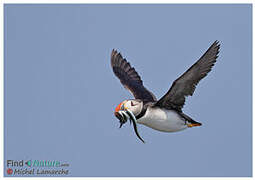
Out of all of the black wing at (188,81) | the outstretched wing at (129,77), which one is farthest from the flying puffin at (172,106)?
the outstretched wing at (129,77)

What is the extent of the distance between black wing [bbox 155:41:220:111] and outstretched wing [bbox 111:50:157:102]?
3.56ft

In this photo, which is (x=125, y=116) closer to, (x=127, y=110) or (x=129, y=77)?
(x=127, y=110)

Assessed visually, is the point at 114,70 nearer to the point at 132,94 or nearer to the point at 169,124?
the point at 132,94

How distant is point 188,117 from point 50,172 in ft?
12.4

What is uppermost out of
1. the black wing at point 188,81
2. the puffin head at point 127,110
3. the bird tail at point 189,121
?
the black wing at point 188,81

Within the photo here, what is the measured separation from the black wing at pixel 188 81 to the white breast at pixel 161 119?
0.14 metres

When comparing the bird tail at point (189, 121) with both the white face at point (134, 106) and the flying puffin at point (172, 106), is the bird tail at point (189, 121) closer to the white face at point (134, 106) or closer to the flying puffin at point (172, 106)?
the flying puffin at point (172, 106)

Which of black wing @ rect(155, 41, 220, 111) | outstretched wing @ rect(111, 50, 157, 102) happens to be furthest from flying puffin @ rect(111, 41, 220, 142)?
outstretched wing @ rect(111, 50, 157, 102)

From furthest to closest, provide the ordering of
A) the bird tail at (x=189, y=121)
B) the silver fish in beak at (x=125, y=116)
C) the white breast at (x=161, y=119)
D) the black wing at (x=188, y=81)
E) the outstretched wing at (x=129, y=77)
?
the outstretched wing at (x=129, y=77)
the bird tail at (x=189, y=121)
the white breast at (x=161, y=119)
the silver fish in beak at (x=125, y=116)
the black wing at (x=188, y=81)

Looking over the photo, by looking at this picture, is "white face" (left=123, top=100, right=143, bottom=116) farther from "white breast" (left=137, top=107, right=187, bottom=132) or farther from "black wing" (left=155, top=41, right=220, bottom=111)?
"black wing" (left=155, top=41, right=220, bottom=111)

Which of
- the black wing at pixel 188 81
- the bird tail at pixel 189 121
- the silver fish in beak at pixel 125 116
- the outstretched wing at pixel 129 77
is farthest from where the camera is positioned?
the outstretched wing at pixel 129 77

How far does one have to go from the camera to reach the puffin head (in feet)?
29.9

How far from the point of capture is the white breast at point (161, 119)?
928 centimetres

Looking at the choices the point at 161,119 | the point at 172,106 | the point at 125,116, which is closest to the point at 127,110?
the point at 125,116
